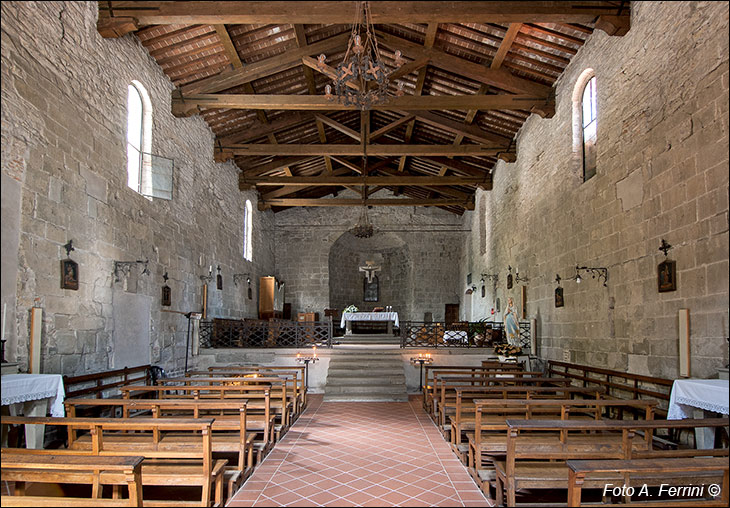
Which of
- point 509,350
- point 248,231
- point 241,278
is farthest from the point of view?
point 248,231

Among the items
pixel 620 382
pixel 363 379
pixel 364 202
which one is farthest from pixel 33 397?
pixel 364 202

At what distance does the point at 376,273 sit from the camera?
2339cm

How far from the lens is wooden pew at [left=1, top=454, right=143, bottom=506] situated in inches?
127

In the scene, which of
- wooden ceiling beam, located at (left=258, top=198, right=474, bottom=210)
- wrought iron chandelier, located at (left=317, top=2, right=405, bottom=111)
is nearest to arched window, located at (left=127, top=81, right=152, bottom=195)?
wrought iron chandelier, located at (left=317, top=2, right=405, bottom=111)

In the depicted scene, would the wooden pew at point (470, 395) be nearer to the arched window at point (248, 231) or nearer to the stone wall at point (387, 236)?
the arched window at point (248, 231)

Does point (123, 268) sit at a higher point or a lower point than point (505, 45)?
lower

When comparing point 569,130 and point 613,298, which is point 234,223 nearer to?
point 569,130

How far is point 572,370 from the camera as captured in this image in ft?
30.9

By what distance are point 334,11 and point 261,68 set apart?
10.4 feet

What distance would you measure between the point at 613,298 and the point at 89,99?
786 centimetres

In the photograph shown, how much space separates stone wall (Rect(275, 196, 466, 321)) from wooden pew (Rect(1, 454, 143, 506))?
18083mm

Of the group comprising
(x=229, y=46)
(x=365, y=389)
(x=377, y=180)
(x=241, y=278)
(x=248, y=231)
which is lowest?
(x=365, y=389)

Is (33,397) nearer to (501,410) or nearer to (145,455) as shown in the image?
(145,455)

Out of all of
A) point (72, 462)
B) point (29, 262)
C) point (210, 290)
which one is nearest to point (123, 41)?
point (29, 262)
